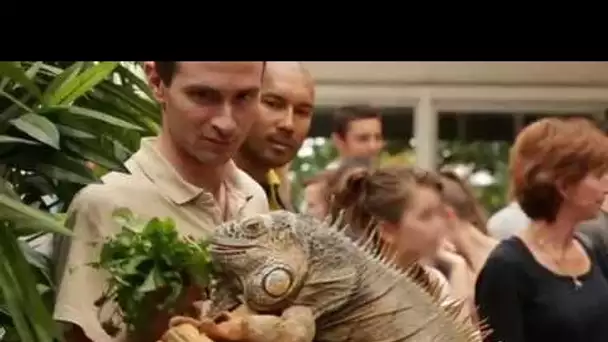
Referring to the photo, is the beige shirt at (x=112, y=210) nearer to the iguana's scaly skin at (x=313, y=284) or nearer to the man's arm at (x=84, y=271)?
the man's arm at (x=84, y=271)

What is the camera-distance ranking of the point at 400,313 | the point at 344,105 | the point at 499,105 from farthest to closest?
1. the point at 499,105
2. the point at 344,105
3. the point at 400,313

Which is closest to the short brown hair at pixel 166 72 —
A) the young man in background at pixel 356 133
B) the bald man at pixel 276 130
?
the bald man at pixel 276 130

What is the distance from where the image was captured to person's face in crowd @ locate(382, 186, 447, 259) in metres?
1.95

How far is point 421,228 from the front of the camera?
2.15 metres

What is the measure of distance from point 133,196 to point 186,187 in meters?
0.06

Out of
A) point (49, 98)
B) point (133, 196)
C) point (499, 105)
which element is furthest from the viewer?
point (499, 105)

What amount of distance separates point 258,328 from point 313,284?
87 millimetres

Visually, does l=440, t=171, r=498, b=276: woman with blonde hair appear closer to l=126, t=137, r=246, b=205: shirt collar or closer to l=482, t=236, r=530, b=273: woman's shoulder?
l=482, t=236, r=530, b=273: woman's shoulder

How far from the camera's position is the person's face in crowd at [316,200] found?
190cm

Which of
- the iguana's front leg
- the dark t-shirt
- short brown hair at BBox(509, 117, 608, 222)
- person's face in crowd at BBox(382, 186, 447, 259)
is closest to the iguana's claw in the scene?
the iguana's front leg
